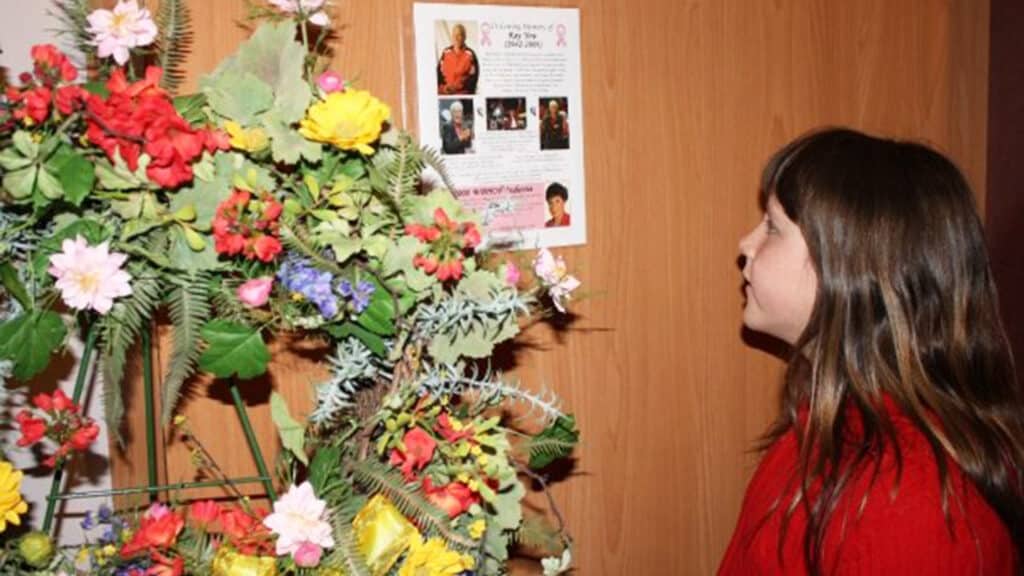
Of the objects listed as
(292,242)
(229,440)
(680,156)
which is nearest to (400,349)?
(292,242)

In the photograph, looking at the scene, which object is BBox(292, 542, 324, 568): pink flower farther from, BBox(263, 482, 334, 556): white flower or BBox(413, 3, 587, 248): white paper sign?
BBox(413, 3, 587, 248): white paper sign

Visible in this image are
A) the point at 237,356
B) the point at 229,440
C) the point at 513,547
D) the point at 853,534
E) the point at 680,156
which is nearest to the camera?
the point at 237,356

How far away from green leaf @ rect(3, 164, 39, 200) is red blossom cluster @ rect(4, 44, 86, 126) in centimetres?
4

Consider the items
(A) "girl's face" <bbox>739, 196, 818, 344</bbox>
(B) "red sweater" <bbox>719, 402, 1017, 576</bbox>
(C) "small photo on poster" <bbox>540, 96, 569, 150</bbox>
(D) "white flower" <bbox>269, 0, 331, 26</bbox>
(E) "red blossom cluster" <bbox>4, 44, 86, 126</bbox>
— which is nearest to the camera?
(E) "red blossom cluster" <bbox>4, 44, 86, 126</bbox>

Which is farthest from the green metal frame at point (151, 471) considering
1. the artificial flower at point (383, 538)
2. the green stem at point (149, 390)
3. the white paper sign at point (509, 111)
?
the white paper sign at point (509, 111)

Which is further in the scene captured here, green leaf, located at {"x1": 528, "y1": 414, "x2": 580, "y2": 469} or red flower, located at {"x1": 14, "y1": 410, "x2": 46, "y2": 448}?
green leaf, located at {"x1": 528, "y1": 414, "x2": 580, "y2": 469}

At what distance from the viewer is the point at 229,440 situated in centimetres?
117

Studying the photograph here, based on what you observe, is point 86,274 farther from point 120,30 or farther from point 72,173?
point 120,30

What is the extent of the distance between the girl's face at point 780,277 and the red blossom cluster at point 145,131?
0.81 metres

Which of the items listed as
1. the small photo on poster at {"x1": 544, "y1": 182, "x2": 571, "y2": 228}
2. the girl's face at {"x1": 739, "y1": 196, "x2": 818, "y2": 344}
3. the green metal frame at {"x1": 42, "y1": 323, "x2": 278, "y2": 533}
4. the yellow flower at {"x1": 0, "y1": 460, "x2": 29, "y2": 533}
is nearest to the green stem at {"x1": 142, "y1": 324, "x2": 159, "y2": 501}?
the green metal frame at {"x1": 42, "y1": 323, "x2": 278, "y2": 533}

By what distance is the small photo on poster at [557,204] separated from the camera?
4.45ft

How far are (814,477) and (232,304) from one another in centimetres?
75

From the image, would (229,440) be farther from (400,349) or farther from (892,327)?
(892,327)

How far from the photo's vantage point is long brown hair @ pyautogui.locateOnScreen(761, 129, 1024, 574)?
1110 millimetres
